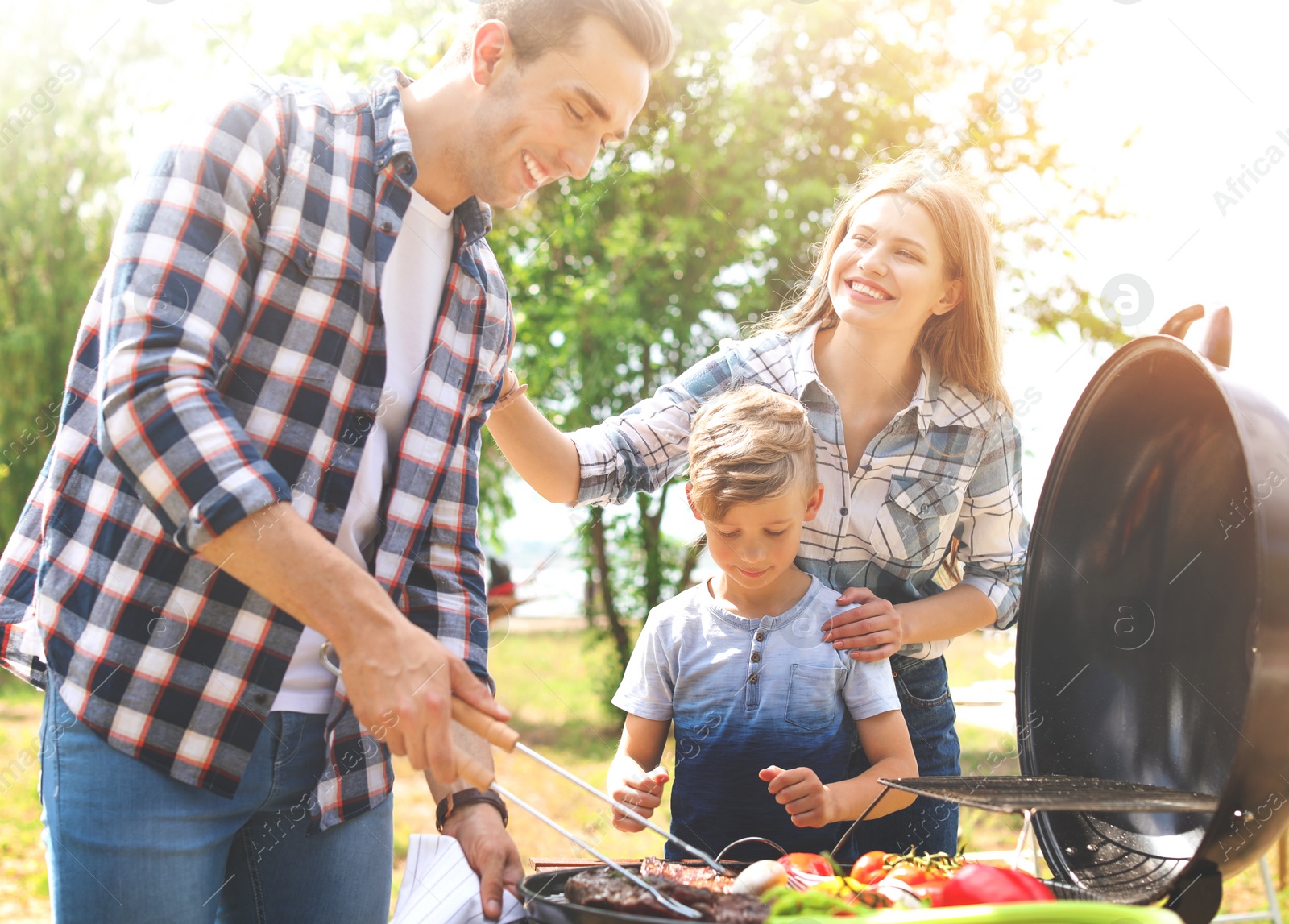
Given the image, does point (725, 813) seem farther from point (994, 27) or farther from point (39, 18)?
point (39, 18)

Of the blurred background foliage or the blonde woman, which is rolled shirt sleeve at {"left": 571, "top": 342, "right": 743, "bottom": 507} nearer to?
the blonde woman

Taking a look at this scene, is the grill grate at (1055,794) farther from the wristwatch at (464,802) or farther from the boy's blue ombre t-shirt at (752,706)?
the wristwatch at (464,802)

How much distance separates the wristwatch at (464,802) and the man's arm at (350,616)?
51 cm

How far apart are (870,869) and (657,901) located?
1.89 feet

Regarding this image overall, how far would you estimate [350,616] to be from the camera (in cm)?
129

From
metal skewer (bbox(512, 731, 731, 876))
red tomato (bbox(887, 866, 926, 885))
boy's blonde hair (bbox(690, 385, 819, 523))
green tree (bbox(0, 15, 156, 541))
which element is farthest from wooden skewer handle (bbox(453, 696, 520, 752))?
green tree (bbox(0, 15, 156, 541))

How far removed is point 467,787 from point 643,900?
596 millimetres

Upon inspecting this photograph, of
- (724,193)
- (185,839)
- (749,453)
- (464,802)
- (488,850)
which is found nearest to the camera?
(185,839)

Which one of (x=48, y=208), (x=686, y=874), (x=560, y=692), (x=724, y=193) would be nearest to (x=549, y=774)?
(x=560, y=692)

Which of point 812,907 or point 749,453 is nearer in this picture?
point 812,907

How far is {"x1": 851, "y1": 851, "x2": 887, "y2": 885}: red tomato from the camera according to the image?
168 cm

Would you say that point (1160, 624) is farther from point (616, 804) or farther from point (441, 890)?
point (441, 890)

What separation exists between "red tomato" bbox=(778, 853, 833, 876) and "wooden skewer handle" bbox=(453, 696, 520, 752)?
610mm

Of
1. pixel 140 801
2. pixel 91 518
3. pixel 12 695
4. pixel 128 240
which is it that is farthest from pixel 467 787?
pixel 12 695
